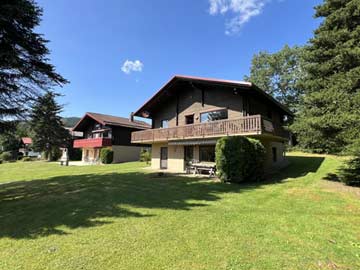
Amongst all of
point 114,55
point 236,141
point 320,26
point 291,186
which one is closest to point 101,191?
point 236,141

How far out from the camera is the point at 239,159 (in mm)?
11773

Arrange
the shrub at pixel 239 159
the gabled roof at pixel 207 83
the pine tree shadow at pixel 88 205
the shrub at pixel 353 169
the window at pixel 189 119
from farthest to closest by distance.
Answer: the window at pixel 189 119 < the gabled roof at pixel 207 83 < the shrub at pixel 239 159 < the shrub at pixel 353 169 < the pine tree shadow at pixel 88 205

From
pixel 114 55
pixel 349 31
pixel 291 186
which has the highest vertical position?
pixel 114 55

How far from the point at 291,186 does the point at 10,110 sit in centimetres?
1444

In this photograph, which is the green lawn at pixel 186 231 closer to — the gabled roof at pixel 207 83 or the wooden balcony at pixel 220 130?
the wooden balcony at pixel 220 130

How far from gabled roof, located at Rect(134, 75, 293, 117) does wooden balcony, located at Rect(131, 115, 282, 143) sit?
2143mm

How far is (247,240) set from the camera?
475cm

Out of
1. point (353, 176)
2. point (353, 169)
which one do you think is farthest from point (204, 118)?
point (353, 176)

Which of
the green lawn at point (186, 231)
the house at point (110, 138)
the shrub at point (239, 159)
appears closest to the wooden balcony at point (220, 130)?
the shrub at point (239, 159)

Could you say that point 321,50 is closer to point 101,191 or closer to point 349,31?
point 349,31

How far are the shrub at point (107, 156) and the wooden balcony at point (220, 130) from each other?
11735 mm

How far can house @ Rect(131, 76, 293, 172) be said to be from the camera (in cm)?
1443

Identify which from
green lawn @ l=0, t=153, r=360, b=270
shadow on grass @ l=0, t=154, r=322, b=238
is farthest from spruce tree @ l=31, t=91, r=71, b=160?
green lawn @ l=0, t=153, r=360, b=270

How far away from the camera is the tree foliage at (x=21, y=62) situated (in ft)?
31.4
